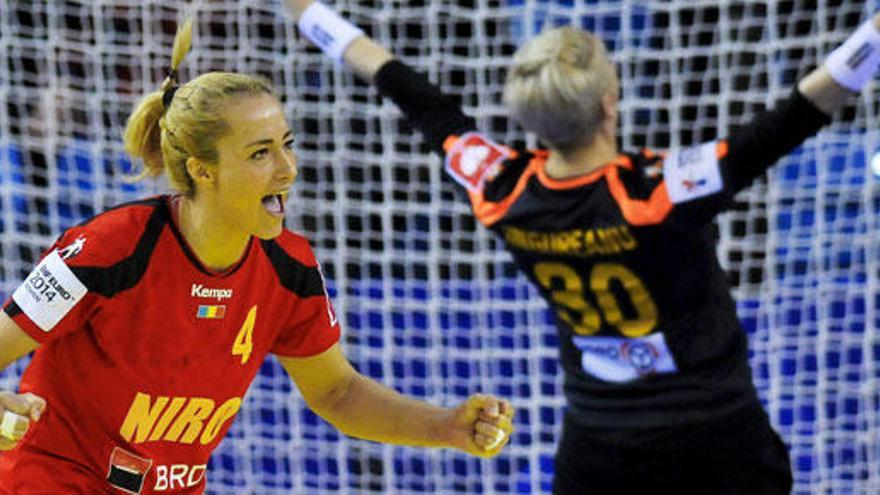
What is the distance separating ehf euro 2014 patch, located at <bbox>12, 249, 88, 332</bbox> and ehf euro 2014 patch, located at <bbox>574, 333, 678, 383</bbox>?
3.21 feet

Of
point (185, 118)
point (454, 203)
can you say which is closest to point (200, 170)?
point (185, 118)

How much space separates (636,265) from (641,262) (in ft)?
0.04

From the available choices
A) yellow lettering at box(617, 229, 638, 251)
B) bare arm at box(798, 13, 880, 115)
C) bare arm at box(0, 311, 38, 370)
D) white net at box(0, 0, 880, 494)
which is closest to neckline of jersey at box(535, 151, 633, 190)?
yellow lettering at box(617, 229, 638, 251)

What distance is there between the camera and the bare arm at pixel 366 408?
8.73 feet

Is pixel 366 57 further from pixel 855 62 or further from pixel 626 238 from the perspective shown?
pixel 855 62

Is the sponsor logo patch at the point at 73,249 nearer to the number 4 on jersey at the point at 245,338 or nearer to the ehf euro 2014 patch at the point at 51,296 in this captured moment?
the ehf euro 2014 patch at the point at 51,296

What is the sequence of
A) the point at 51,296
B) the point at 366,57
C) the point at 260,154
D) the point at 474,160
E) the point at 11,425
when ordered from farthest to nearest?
the point at 366,57 < the point at 474,160 < the point at 260,154 < the point at 51,296 < the point at 11,425

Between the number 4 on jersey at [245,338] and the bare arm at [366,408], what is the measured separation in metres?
0.17

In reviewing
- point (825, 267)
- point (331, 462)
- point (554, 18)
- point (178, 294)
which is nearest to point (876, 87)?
point (825, 267)

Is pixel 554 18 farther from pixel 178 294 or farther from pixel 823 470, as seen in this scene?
pixel 178 294

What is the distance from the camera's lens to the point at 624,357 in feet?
8.89

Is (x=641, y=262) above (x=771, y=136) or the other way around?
the other way around

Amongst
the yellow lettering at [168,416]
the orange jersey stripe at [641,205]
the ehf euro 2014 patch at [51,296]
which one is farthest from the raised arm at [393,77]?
the ehf euro 2014 patch at [51,296]

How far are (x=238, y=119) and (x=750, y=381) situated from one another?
1.08 meters
